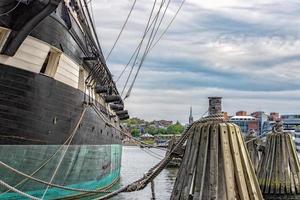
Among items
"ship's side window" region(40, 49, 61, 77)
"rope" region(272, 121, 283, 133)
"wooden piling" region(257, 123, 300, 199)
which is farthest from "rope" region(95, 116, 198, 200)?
"rope" region(272, 121, 283, 133)

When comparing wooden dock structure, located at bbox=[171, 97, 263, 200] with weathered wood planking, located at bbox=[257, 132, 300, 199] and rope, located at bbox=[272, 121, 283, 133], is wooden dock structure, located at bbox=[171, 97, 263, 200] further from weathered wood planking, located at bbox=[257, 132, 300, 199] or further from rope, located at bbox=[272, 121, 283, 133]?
rope, located at bbox=[272, 121, 283, 133]

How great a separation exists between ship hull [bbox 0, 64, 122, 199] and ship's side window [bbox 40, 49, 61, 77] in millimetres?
277

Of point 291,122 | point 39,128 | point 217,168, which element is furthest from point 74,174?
point 291,122

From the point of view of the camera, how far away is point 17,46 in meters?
10.9

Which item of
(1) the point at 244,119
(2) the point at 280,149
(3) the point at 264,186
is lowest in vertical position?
(3) the point at 264,186

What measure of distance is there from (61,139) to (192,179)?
5628 mm

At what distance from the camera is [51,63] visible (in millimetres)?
12883

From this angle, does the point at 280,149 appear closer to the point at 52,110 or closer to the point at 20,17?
the point at 52,110

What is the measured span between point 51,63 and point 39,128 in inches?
70.8

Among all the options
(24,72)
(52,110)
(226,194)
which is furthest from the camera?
(52,110)

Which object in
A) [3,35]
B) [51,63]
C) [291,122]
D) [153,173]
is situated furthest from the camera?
[291,122]

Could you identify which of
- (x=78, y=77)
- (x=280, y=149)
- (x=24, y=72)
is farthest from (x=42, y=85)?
(x=280, y=149)

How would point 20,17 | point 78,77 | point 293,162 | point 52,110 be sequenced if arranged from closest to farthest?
point 20,17, point 52,110, point 78,77, point 293,162

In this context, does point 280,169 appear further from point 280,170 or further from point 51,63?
point 51,63
